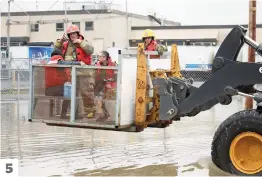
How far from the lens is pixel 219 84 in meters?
7.28

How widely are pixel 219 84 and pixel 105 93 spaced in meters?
1.82

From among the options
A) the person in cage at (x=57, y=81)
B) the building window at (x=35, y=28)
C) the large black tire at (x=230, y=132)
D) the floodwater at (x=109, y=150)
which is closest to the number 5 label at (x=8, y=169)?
the floodwater at (x=109, y=150)

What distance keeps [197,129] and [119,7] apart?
40.9 metres

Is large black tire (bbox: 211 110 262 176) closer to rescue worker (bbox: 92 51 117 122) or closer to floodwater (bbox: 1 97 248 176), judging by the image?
floodwater (bbox: 1 97 248 176)

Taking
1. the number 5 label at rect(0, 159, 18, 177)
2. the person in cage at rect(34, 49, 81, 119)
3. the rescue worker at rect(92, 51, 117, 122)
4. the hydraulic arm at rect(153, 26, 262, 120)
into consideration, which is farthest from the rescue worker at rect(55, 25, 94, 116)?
the number 5 label at rect(0, 159, 18, 177)

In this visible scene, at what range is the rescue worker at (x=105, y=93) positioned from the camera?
7.90 m

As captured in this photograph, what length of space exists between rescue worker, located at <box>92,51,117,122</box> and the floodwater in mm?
799

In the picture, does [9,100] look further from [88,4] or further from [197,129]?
[88,4]

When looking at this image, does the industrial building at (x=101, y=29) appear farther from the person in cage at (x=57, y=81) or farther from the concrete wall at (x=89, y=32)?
the person in cage at (x=57, y=81)

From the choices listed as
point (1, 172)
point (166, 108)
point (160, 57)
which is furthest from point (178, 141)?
point (1, 172)

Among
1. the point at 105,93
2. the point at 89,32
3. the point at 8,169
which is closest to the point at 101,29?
the point at 89,32

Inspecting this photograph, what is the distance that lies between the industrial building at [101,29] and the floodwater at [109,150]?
1526 inches

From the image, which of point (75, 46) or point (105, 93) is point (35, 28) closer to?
point (75, 46)

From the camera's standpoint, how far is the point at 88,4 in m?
54.9
